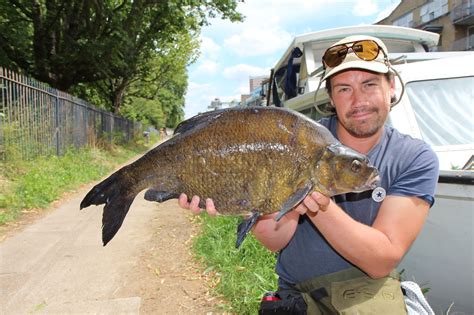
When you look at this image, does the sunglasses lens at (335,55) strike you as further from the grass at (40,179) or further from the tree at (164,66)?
the tree at (164,66)

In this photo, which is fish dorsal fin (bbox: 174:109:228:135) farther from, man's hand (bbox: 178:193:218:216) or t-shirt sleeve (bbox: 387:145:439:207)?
t-shirt sleeve (bbox: 387:145:439:207)

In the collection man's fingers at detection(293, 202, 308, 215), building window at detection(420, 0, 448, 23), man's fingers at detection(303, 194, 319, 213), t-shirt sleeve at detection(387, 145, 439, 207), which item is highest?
building window at detection(420, 0, 448, 23)

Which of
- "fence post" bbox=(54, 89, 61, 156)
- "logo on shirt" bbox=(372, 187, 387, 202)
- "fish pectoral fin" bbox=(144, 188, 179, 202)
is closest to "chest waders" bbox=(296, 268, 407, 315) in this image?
"logo on shirt" bbox=(372, 187, 387, 202)

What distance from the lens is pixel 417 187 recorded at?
2297 mm

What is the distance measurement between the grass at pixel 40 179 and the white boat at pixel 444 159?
18.2 feet

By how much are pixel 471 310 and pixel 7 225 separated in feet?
22.5

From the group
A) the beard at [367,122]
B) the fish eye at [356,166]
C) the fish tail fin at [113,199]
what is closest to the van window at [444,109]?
the beard at [367,122]

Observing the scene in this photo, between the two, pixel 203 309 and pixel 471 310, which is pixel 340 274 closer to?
pixel 471 310

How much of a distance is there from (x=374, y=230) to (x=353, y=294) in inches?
15.9

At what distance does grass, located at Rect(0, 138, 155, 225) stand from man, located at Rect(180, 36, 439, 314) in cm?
630

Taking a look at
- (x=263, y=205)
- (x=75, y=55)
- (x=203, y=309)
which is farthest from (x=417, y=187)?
(x=75, y=55)

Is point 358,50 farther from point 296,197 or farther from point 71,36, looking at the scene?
point 71,36

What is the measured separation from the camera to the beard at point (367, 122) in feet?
8.26

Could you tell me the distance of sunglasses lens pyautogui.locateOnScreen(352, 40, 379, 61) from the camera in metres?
2.62
